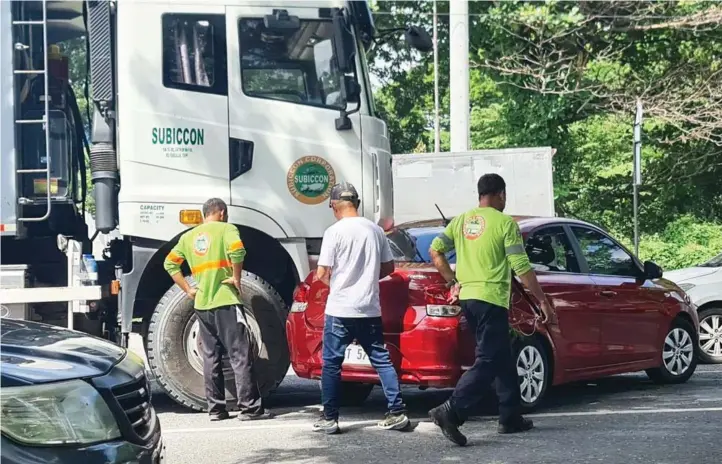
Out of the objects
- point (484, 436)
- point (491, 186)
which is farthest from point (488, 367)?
point (491, 186)

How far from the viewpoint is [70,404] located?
3.59 metres

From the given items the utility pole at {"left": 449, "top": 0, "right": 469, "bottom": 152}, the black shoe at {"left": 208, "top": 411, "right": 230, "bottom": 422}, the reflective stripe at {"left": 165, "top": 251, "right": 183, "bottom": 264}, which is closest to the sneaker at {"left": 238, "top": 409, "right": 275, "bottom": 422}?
the black shoe at {"left": 208, "top": 411, "right": 230, "bottom": 422}

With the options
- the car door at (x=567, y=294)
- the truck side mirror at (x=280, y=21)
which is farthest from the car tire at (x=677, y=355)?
the truck side mirror at (x=280, y=21)

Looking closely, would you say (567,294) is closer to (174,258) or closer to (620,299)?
(620,299)

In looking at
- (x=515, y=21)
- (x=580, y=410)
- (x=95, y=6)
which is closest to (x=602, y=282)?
(x=580, y=410)

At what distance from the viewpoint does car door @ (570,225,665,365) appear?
8.30m

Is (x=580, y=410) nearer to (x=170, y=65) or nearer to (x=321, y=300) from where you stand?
(x=321, y=300)

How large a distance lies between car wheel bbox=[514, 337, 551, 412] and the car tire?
1924 millimetres

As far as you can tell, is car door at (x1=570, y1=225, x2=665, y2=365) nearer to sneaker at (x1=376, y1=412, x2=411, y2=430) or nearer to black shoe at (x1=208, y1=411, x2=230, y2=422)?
sneaker at (x1=376, y1=412, x2=411, y2=430)

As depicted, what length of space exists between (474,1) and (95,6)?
12183 mm

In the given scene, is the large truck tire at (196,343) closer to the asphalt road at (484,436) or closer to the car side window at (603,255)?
the asphalt road at (484,436)

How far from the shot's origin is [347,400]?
8375 mm

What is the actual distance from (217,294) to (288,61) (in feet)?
6.29

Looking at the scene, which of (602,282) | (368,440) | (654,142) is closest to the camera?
(368,440)
